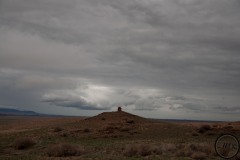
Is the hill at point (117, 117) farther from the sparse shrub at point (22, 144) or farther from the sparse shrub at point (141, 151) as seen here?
the sparse shrub at point (141, 151)

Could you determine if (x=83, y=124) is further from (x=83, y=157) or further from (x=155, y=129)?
(x=83, y=157)

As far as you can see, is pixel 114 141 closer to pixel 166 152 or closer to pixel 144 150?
pixel 166 152

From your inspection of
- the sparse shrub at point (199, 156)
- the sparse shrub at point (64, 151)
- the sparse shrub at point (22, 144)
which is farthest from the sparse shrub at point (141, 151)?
the sparse shrub at point (22, 144)

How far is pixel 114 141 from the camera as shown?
35500mm

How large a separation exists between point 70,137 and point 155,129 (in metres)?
12.2

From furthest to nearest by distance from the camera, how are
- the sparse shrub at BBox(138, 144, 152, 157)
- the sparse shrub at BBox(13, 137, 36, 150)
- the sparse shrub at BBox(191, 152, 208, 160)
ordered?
1. the sparse shrub at BBox(13, 137, 36, 150)
2. the sparse shrub at BBox(138, 144, 152, 157)
3. the sparse shrub at BBox(191, 152, 208, 160)

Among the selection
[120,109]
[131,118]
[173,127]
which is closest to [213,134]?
[173,127]

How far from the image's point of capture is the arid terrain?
2400cm

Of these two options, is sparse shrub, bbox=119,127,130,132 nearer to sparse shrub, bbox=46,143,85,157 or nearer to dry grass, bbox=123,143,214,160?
dry grass, bbox=123,143,214,160

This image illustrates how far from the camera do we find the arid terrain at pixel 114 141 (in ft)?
78.7

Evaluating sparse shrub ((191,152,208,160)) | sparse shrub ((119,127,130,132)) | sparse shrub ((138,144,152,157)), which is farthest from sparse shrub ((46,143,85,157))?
sparse shrub ((119,127,130,132))

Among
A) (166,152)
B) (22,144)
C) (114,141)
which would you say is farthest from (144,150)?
(114,141)

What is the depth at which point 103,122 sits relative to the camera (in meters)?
53.4

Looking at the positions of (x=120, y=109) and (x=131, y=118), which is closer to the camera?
(x=131, y=118)
